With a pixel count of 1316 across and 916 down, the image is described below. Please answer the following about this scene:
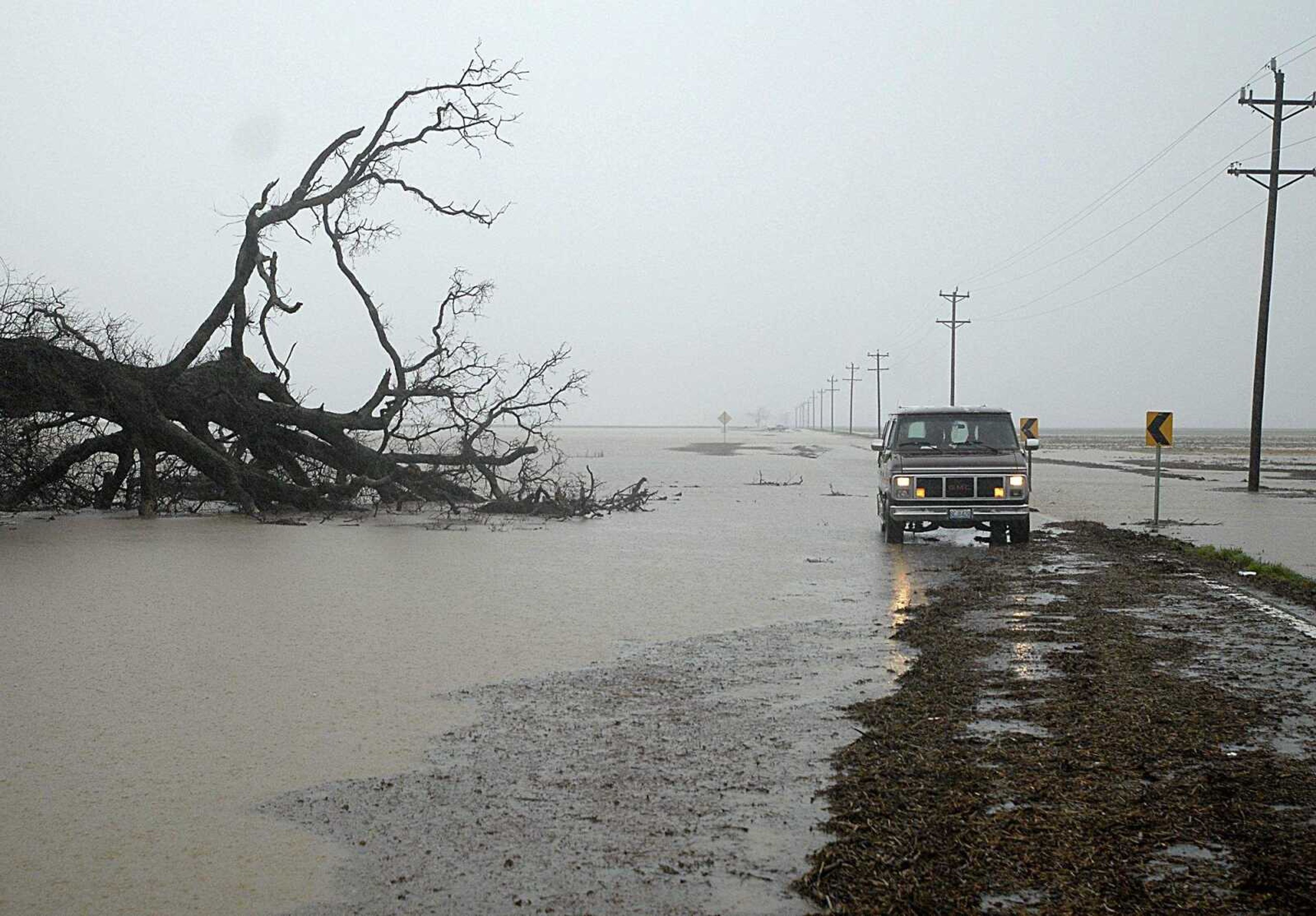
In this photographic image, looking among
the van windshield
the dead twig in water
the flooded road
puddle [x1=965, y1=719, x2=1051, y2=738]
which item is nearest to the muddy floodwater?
the flooded road

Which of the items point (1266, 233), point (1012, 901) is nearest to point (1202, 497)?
point (1266, 233)

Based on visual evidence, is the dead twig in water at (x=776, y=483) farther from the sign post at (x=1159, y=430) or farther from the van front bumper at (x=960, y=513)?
the van front bumper at (x=960, y=513)

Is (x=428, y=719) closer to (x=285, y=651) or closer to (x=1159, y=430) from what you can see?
(x=285, y=651)

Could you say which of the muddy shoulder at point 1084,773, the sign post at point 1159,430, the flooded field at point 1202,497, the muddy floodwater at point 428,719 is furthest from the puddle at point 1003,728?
the sign post at point 1159,430

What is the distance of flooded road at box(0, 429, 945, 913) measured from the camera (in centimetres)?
510

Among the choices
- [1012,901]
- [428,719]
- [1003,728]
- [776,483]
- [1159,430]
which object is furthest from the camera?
[776,483]

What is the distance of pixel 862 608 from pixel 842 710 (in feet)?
15.2

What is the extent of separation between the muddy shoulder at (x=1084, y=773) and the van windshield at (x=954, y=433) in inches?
Answer: 314

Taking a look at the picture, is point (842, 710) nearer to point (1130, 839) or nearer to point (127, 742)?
point (1130, 839)

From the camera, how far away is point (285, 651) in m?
9.76

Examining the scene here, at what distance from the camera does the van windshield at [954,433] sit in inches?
752

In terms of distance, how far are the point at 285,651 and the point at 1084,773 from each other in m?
6.36

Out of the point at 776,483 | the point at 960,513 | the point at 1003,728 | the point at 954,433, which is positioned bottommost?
the point at 776,483

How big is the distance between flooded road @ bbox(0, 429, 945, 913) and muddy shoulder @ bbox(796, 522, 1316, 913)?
442mm
